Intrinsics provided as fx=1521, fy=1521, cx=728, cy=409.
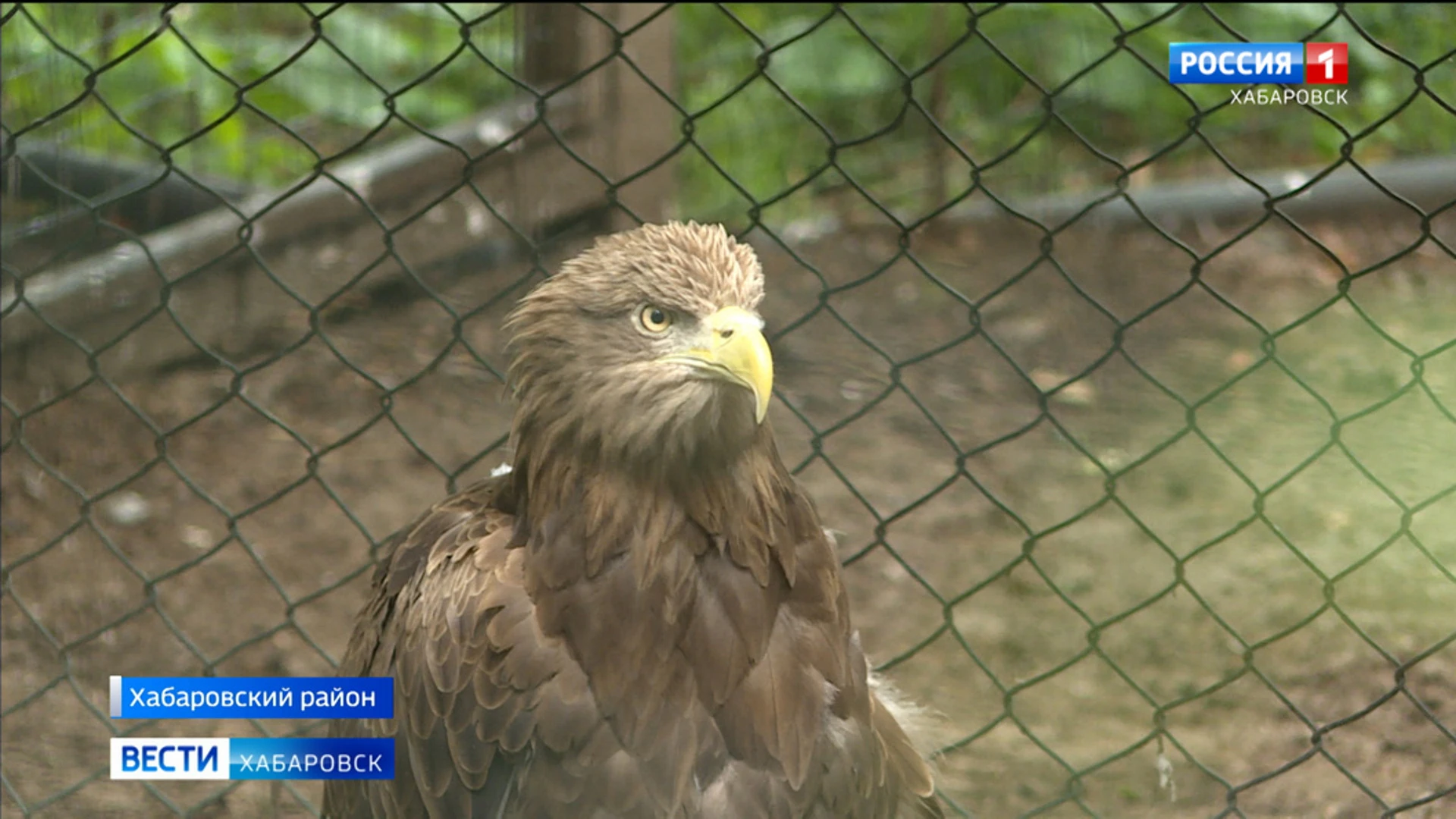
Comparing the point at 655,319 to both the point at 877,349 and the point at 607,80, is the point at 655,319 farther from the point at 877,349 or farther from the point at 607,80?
the point at 607,80

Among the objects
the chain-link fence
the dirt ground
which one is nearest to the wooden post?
the chain-link fence

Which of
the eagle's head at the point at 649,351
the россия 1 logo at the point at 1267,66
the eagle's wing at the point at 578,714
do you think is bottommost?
the eagle's wing at the point at 578,714

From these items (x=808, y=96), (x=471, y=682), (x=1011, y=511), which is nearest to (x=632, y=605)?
(x=471, y=682)

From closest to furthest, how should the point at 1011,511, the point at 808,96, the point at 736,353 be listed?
the point at 736,353 → the point at 1011,511 → the point at 808,96

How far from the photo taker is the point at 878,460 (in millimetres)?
3996

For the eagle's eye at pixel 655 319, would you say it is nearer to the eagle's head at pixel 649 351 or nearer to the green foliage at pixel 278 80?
the eagle's head at pixel 649 351

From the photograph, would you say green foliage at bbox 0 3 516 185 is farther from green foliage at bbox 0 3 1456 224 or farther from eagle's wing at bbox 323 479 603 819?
eagle's wing at bbox 323 479 603 819

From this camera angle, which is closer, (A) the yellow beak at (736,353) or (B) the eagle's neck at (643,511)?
(A) the yellow beak at (736,353)

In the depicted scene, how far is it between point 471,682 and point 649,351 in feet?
1.60

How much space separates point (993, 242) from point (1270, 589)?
6.35 feet

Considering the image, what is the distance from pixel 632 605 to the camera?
201cm

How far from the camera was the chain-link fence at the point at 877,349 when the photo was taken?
273 centimetres

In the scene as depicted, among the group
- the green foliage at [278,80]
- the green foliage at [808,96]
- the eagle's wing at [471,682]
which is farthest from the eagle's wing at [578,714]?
the green foliage at [278,80]

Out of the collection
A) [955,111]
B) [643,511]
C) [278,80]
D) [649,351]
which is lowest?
[955,111]
